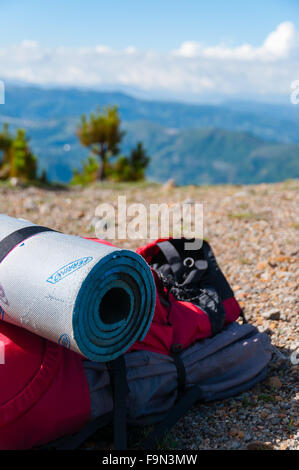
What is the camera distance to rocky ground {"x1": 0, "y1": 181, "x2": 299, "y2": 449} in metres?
3.33

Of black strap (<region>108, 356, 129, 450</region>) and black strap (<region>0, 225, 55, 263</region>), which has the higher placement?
black strap (<region>0, 225, 55, 263</region>)

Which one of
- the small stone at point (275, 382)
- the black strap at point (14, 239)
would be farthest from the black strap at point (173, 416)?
the black strap at point (14, 239)

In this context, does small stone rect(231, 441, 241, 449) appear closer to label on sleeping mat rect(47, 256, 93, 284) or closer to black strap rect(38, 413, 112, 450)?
black strap rect(38, 413, 112, 450)

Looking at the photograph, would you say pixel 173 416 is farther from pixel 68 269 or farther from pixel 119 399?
pixel 68 269

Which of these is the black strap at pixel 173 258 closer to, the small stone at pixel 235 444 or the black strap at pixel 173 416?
the black strap at pixel 173 416

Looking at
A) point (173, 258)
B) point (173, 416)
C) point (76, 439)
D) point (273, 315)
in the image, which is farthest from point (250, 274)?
point (76, 439)

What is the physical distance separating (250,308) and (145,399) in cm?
239

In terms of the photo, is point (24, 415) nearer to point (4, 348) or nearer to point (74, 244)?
point (4, 348)

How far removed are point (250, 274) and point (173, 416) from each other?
334 cm

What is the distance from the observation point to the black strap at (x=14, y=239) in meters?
3.00

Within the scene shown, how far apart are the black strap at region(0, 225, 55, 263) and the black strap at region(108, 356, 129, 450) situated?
1.12 meters

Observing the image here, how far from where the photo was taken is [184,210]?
10.3 m

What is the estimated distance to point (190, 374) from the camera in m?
3.61

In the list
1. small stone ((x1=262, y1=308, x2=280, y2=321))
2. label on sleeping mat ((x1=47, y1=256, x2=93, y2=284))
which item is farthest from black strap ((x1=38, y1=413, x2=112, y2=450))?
small stone ((x1=262, y1=308, x2=280, y2=321))
